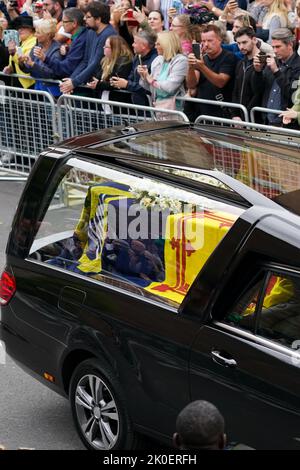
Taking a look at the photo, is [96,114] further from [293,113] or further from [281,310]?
[281,310]

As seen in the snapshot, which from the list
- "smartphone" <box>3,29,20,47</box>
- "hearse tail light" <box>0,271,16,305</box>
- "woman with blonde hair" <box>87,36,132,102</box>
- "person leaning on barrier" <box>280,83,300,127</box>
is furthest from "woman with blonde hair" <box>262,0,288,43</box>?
"hearse tail light" <box>0,271,16,305</box>

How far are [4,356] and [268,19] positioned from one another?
6851 mm

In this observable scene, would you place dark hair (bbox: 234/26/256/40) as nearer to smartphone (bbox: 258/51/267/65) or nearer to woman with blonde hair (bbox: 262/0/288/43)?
smartphone (bbox: 258/51/267/65)

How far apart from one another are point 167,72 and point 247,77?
39.4 inches

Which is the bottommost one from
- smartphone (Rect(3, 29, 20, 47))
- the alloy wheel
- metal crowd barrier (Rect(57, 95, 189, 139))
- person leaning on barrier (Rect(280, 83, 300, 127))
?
the alloy wheel

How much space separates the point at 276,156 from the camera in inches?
231

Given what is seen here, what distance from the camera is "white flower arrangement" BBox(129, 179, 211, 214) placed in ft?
17.4

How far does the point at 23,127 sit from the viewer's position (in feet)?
40.7

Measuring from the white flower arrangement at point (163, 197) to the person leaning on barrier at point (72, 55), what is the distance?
7.42 m

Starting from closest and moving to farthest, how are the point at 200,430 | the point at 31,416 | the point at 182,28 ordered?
the point at 200,430, the point at 31,416, the point at 182,28

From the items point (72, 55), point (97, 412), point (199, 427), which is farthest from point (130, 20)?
point (199, 427)

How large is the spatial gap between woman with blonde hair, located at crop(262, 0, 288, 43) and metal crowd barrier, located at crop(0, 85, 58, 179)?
3016mm

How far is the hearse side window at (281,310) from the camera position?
15.6 feet

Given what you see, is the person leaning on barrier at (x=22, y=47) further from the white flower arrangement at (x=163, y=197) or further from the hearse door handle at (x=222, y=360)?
the hearse door handle at (x=222, y=360)
